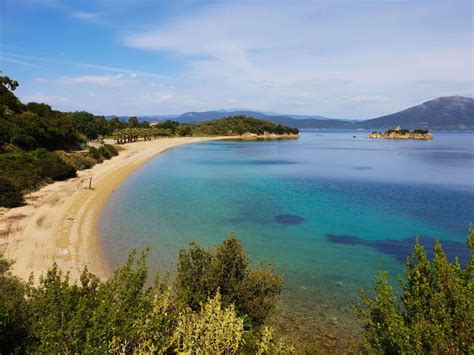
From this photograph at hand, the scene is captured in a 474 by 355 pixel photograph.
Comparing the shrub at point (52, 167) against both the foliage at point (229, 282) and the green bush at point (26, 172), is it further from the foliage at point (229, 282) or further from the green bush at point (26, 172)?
the foliage at point (229, 282)

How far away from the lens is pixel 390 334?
25.6 feet

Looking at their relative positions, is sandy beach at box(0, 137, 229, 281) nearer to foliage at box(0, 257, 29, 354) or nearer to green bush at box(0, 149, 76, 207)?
green bush at box(0, 149, 76, 207)

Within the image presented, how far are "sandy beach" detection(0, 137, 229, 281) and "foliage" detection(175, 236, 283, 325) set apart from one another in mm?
7511

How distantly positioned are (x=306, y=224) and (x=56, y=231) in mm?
20193

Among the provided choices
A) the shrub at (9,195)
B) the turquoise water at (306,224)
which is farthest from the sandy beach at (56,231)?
the turquoise water at (306,224)

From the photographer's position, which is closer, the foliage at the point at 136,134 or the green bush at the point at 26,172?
the green bush at the point at 26,172

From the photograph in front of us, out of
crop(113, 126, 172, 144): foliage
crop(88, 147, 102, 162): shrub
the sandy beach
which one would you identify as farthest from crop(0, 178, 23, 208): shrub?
crop(113, 126, 172, 144): foliage

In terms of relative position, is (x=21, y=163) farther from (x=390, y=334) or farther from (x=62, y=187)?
(x=390, y=334)

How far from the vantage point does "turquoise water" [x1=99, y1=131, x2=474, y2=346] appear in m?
17.7

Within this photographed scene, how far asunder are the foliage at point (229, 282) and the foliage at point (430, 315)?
13.5 feet

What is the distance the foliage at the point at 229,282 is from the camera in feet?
40.1

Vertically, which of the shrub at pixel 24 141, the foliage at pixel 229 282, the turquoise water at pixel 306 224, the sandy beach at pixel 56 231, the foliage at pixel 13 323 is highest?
the shrub at pixel 24 141

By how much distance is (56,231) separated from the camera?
24.7 metres

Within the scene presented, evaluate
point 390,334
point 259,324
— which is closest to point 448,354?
point 390,334
